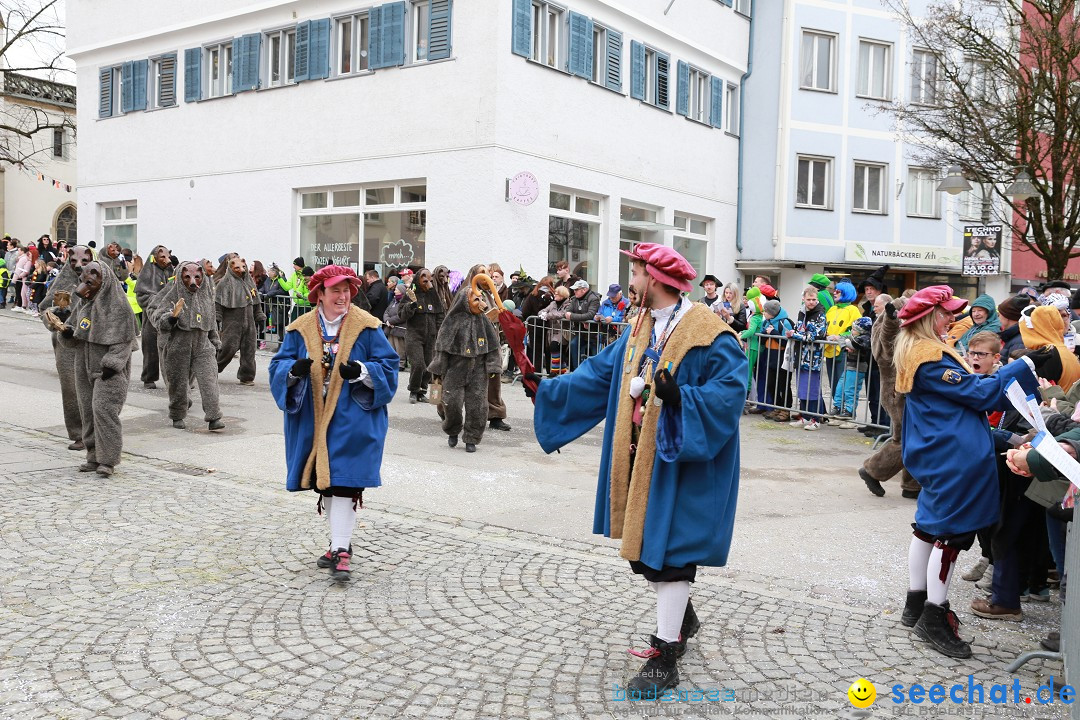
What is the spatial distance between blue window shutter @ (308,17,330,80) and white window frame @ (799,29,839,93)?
12399 millimetres

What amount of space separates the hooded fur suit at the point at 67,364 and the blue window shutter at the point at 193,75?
14771 millimetres

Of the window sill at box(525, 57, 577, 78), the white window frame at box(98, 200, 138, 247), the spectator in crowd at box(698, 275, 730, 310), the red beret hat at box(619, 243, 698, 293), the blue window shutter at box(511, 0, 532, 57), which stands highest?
the blue window shutter at box(511, 0, 532, 57)

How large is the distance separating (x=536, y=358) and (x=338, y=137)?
26.2ft

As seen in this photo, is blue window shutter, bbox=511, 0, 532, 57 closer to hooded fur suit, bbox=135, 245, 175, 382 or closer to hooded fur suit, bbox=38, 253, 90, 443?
hooded fur suit, bbox=135, 245, 175, 382

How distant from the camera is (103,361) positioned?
8.36m

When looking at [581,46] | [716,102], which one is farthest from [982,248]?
[716,102]

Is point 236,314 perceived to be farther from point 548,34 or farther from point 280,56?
point 280,56

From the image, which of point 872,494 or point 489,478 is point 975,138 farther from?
point 489,478

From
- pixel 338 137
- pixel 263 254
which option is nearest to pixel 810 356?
pixel 338 137

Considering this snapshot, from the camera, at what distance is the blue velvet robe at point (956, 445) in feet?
16.0

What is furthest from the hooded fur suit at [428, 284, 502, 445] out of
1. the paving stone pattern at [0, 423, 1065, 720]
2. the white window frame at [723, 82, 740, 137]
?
the white window frame at [723, 82, 740, 137]

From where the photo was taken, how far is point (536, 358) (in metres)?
15.1

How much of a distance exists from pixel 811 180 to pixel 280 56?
1387 centimetres

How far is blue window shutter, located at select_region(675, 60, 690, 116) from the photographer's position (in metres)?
22.7
